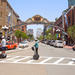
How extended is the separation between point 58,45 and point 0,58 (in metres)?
27.0

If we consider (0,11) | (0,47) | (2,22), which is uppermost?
(0,11)

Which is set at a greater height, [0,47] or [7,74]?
[0,47]

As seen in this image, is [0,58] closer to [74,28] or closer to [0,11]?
[74,28]

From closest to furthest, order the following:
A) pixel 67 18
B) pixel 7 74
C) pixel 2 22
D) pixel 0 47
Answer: pixel 7 74 → pixel 0 47 → pixel 2 22 → pixel 67 18

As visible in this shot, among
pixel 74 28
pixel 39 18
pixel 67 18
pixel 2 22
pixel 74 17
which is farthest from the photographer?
pixel 39 18

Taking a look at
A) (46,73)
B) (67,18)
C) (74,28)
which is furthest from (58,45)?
(46,73)

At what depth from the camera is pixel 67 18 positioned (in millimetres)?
59969

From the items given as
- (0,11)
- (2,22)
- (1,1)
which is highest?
(1,1)

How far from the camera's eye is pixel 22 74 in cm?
774

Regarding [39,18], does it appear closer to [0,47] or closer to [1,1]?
[1,1]

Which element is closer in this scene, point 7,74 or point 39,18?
point 7,74

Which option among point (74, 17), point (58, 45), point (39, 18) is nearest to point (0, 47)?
point (58, 45)

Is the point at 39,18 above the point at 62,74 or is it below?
above

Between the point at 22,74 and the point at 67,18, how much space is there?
54.3 m
